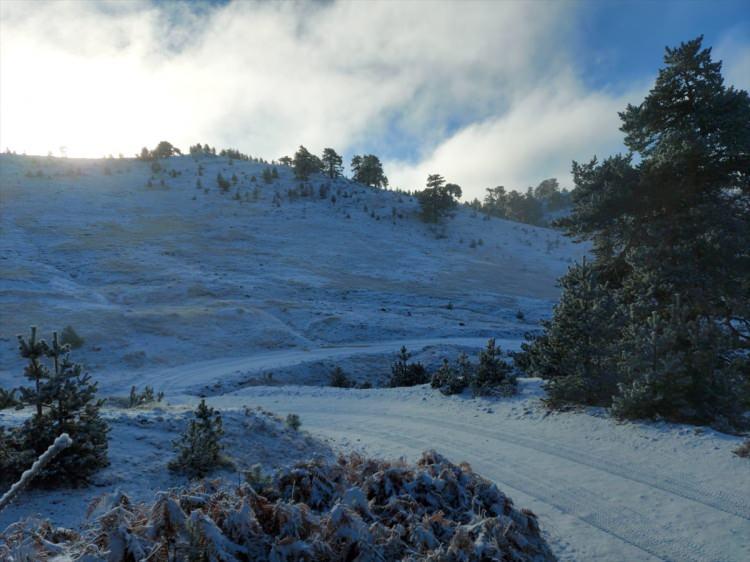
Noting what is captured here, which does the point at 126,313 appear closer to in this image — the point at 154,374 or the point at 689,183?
the point at 154,374

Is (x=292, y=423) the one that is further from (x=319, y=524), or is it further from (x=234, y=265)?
(x=234, y=265)

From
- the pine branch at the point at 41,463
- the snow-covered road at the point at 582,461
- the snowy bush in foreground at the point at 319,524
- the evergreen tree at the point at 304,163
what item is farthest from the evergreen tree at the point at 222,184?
the pine branch at the point at 41,463

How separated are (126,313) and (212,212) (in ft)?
82.4

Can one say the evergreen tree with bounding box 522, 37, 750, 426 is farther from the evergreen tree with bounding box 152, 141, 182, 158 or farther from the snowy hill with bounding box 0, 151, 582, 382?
the evergreen tree with bounding box 152, 141, 182, 158

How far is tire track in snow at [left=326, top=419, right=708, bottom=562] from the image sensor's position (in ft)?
17.5

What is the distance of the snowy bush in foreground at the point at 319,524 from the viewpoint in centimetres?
305

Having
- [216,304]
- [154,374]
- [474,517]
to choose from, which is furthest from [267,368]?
[474,517]

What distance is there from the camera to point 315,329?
27.5 m

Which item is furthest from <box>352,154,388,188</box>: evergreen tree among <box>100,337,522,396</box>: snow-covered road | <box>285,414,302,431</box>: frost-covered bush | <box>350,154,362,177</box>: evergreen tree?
<box>285,414,302,431</box>: frost-covered bush

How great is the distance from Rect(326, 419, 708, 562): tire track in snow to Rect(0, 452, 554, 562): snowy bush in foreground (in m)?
2.03

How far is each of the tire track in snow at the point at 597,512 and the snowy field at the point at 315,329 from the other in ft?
0.09

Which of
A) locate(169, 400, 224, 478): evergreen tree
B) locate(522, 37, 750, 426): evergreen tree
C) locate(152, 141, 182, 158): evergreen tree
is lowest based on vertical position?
locate(169, 400, 224, 478): evergreen tree

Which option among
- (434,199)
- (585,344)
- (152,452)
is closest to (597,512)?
(585,344)

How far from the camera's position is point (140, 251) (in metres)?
37.3
